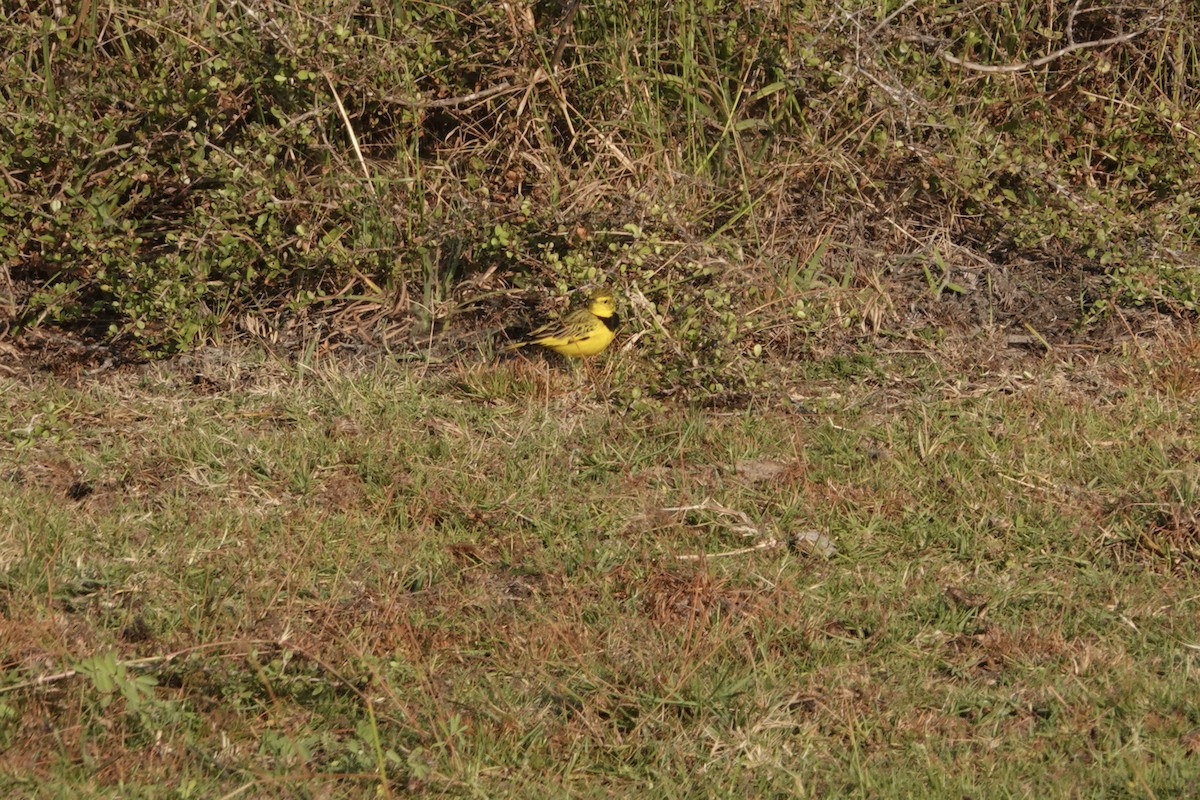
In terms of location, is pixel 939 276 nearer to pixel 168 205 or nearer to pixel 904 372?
pixel 904 372

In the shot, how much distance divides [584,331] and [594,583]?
1.51 metres

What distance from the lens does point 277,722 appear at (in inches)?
149

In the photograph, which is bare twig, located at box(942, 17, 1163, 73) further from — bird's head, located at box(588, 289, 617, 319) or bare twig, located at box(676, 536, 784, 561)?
bare twig, located at box(676, 536, 784, 561)

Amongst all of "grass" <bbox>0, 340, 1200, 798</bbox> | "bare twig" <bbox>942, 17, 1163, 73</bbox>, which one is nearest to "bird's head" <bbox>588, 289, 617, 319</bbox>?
"grass" <bbox>0, 340, 1200, 798</bbox>

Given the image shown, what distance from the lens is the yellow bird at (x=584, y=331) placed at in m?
5.70

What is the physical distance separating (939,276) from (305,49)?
293cm

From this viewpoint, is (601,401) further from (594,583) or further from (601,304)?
(594,583)

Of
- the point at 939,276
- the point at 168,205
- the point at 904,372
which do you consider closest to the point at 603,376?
the point at 904,372

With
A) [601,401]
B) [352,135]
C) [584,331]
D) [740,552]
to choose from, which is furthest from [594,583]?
[352,135]

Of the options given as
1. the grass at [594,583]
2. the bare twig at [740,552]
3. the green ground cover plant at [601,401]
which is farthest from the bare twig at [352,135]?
the bare twig at [740,552]

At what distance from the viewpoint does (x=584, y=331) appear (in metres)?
5.69

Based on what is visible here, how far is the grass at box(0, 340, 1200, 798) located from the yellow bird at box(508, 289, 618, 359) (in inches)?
5.3

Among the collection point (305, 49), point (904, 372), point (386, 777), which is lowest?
point (904, 372)

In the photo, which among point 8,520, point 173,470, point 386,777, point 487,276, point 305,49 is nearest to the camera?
point 386,777
